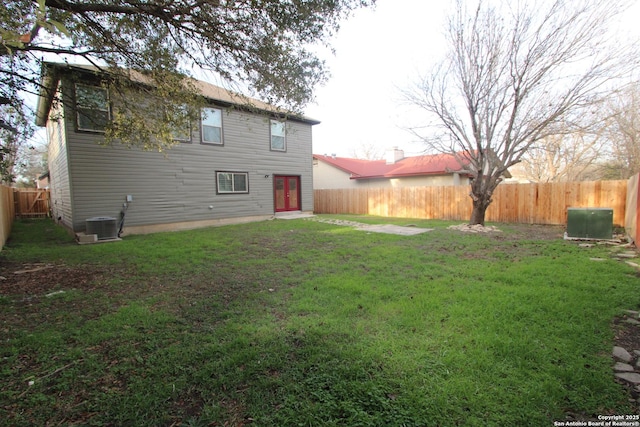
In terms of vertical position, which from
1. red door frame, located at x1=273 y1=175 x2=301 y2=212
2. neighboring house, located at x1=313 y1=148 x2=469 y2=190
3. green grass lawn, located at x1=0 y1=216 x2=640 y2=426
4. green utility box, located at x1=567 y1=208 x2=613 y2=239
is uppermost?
neighboring house, located at x1=313 y1=148 x2=469 y2=190

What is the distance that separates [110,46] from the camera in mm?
5758

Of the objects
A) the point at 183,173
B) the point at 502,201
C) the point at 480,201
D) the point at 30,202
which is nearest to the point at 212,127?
the point at 183,173

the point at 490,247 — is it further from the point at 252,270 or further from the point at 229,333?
the point at 229,333

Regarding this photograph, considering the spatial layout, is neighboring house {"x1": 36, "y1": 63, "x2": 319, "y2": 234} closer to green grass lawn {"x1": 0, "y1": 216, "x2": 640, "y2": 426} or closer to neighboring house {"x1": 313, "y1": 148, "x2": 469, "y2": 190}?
green grass lawn {"x1": 0, "y1": 216, "x2": 640, "y2": 426}

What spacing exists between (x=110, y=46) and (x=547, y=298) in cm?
854

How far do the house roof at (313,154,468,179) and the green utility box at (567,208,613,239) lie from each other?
8100 millimetres

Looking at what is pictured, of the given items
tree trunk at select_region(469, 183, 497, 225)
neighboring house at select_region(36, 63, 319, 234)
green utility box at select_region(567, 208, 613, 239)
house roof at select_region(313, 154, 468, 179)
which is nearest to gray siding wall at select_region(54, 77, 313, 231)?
neighboring house at select_region(36, 63, 319, 234)

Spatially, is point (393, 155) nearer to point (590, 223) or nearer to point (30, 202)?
point (590, 223)

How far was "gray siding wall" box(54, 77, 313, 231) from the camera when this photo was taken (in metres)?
8.92

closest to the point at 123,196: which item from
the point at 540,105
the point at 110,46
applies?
the point at 110,46

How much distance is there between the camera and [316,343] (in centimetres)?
275

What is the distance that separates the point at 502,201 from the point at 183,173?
12740 millimetres

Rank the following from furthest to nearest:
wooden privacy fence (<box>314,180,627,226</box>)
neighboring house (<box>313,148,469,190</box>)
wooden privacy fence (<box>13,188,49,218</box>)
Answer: wooden privacy fence (<box>13,188,49,218</box>) < neighboring house (<box>313,148,469,190</box>) < wooden privacy fence (<box>314,180,627,226</box>)

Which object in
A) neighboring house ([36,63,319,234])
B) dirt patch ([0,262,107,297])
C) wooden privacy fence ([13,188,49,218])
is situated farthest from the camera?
wooden privacy fence ([13,188,49,218])
